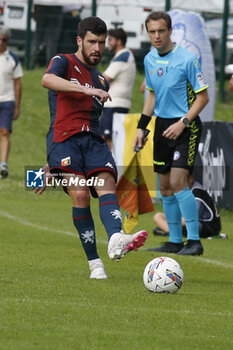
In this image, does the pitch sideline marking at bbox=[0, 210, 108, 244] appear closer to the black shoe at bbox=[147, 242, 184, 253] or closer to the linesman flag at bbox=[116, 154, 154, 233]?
the black shoe at bbox=[147, 242, 184, 253]

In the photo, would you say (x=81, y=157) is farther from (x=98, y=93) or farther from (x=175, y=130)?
(x=175, y=130)

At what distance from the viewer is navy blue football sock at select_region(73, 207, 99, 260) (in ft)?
25.0

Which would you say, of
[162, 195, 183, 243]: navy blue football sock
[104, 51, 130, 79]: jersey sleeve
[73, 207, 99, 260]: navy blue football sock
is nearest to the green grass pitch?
[73, 207, 99, 260]: navy blue football sock

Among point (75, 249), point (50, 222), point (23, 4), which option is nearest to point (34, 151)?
point (23, 4)

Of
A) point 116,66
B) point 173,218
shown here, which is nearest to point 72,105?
point 173,218

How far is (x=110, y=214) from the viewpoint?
24.0 ft

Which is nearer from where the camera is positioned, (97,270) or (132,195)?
(97,270)

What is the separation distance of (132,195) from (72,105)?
2.09 meters

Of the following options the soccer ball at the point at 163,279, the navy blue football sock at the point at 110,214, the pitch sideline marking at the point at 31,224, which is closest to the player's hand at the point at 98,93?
the navy blue football sock at the point at 110,214

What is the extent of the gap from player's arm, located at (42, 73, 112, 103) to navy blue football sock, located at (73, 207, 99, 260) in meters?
0.96

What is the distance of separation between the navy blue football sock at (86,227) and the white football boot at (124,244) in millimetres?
737

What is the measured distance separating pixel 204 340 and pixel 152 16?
4804 millimetres

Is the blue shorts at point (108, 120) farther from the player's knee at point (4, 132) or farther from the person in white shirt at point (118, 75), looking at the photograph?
the player's knee at point (4, 132)

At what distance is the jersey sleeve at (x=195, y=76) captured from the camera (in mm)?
9250
